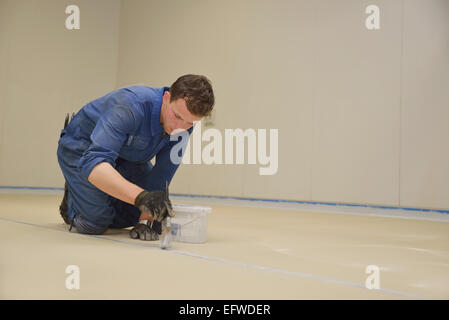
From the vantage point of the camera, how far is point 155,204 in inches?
62.6

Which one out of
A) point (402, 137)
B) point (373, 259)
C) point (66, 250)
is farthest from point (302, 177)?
point (66, 250)

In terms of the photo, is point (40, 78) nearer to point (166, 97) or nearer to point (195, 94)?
point (166, 97)

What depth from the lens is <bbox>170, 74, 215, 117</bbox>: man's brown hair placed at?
1718 millimetres

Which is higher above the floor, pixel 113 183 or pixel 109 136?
pixel 109 136

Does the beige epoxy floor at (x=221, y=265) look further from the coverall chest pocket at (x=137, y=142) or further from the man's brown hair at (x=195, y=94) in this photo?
the man's brown hair at (x=195, y=94)

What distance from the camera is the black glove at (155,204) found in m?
1.59

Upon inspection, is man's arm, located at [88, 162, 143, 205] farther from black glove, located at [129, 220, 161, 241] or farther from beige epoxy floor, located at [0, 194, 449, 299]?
black glove, located at [129, 220, 161, 241]

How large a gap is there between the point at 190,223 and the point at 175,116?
47 cm

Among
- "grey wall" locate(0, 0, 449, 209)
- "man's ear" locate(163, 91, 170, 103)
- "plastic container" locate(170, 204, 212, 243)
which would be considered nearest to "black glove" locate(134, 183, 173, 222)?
"plastic container" locate(170, 204, 212, 243)

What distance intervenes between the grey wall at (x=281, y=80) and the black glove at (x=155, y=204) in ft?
10.0

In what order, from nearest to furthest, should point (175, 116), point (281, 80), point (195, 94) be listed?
point (195, 94), point (175, 116), point (281, 80)

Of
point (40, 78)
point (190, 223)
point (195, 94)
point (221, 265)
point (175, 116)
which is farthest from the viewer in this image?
point (40, 78)

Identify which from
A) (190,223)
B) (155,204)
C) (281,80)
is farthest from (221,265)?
(281,80)

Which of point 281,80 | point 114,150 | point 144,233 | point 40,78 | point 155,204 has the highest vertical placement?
point 40,78
